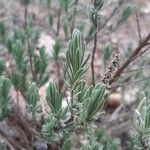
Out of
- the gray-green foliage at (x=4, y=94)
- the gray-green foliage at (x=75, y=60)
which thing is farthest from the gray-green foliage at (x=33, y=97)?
the gray-green foliage at (x=75, y=60)

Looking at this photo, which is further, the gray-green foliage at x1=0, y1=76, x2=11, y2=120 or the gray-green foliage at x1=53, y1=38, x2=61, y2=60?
the gray-green foliage at x1=53, y1=38, x2=61, y2=60

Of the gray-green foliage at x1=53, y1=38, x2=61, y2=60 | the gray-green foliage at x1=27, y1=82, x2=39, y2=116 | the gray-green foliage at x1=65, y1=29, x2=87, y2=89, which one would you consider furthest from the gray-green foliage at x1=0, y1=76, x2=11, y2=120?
the gray-green foliage at x1=53, y1=38, x2=61, y2=60

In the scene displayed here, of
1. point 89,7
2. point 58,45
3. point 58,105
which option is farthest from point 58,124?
point 58,45

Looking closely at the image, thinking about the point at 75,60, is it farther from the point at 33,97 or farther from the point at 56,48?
the point at 56,48

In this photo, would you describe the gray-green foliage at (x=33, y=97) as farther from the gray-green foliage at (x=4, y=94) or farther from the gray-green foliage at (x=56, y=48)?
the gray-green foliage at (x=56, y=48)

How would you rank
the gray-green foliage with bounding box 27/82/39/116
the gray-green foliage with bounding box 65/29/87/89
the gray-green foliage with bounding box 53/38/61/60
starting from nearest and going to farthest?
the gray-green foliage with bounding box 65/29/87/89 → the gray-green foliage with bounding box 27/82/39/116 → the gray-green foliage with bounding box 53/38/61/60

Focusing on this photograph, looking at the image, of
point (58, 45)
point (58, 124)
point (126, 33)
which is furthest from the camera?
point (126, 33)

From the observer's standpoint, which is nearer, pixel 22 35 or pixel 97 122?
pixel 22 35

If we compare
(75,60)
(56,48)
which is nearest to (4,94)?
(75,60)

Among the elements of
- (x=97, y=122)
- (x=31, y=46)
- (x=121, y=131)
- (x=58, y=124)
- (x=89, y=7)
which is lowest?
(x=121, y=131)

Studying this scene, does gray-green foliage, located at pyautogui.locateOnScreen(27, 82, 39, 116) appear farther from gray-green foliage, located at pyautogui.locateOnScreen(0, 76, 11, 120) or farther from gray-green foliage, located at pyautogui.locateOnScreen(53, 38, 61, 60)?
gray-green foliage, located at pyautogui.locateOnScreen(53, 38, 61, 60)

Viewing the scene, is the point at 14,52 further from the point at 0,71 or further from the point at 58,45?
the point at 58,45
